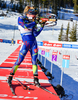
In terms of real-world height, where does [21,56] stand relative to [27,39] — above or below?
below

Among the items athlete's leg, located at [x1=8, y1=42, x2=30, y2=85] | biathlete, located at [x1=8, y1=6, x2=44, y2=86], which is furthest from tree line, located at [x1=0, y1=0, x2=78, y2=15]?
athlete's leg, located at [x1=8, y1=42, x2=30, y2=85]

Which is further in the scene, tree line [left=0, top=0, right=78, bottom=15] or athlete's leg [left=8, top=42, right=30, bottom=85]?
tree line [left=0, top=0, right=78, bottom=15]

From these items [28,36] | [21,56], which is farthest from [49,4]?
[21,56]

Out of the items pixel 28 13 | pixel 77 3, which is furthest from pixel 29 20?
pixel 77 3

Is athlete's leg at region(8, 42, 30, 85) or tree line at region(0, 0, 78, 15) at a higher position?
tree line at region(0, 0, 78, 15)

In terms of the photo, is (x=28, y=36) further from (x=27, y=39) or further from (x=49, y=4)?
(x=49, y=4)

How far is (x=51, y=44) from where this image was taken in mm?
25719

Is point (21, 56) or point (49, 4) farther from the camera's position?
point (49, 4)

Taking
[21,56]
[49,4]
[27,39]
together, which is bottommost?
[21,56]

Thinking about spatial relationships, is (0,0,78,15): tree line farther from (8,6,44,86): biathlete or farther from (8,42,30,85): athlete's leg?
(8,42,30,85): athlete's leg

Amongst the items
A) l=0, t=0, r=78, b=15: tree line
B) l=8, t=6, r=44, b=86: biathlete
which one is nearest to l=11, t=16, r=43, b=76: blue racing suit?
l=8, t=6, r=44, b=86: biathlete

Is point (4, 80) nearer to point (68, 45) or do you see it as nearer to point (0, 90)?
point (0, 90)

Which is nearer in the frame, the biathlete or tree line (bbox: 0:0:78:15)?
the biathlete

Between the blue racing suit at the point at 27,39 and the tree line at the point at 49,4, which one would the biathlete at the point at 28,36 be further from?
the tree line at the point at 49,4
